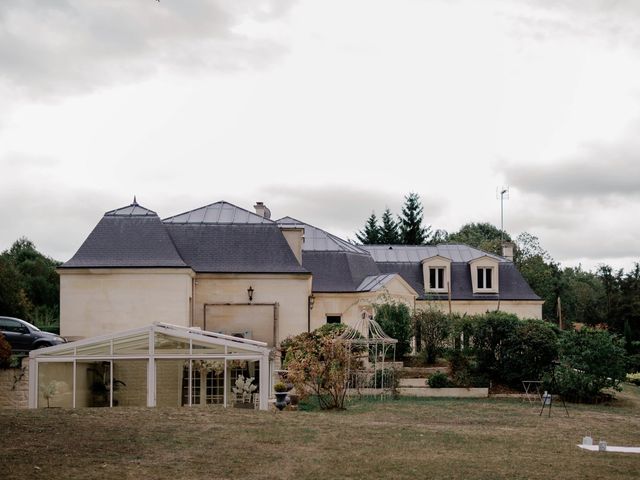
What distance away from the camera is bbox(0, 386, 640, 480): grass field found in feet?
43.6

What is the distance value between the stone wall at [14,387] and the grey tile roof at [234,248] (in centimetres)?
988

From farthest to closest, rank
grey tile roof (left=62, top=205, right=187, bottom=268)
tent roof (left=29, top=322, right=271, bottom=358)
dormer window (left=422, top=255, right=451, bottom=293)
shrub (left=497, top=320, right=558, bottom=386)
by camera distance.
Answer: dormer window (left=422, top=255, right=451, bottom=293), grey tile roof (left=62, top=205, right=187, bottom=268), shrub (left=497, top=320, right=558, bottom=386), tent roof (left=29, top=322, right=271, bottom=358)

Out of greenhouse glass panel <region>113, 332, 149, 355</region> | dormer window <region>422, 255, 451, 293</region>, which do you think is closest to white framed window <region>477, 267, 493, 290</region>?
dormer window <region>422, 255, 451, 293</region>

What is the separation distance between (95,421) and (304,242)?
25435mm

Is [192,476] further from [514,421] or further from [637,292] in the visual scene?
[637,292]

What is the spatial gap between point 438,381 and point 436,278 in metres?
18.1

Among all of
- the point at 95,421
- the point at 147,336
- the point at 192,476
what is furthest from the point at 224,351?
the point at 192,476

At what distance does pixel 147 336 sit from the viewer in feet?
75.6

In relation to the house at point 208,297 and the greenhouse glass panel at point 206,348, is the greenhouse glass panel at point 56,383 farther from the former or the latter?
the greenhouse glass panel at point 206,348

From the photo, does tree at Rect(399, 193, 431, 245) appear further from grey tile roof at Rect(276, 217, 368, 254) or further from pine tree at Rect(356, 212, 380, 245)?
grey tile roof at Rect(276, 217, 368, 254)

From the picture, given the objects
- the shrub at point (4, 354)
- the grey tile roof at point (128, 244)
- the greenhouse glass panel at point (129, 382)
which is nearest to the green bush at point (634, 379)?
the grey tile roof at point (128, 244)

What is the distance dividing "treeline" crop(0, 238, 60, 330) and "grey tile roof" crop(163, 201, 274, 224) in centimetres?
1045

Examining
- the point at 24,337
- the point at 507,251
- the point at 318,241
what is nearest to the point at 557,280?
the point at 507,251

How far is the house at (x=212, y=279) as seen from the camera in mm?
→ 32406
